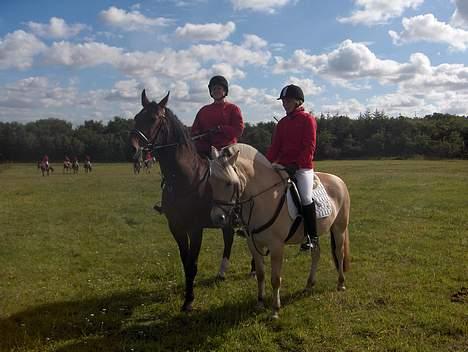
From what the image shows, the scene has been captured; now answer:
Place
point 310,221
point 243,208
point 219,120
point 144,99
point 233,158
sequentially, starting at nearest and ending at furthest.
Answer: point 233,158 < point 144,99 < point 243,208 < point 310,221 < point 219,120

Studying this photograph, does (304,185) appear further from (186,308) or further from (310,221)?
(186,308)

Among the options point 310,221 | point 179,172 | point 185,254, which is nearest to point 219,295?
point 185,254

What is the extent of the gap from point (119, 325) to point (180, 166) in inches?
96.0

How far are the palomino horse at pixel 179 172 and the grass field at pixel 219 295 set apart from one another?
0.92 meters

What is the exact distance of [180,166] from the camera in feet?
19.1

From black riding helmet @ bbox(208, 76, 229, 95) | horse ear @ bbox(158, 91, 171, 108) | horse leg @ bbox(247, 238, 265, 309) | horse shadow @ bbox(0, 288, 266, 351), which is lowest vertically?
horse shadow @ bbox(0, 288, 266, 351)

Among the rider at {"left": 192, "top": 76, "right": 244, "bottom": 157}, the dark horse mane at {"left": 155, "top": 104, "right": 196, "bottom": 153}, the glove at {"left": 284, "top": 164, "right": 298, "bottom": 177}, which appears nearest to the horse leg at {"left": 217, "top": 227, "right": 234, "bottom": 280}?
the rider at {"left": 192, "top": 76, "right": 244, "bottom": 157}

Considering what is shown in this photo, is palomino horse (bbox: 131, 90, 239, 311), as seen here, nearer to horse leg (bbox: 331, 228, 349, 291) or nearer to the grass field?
the grass field

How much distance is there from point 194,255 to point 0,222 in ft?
37.0

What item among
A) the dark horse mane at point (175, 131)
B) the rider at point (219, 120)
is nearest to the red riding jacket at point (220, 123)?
the rider at point (219, 120)

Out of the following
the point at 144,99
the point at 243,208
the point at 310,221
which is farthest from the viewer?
the point at 310,221

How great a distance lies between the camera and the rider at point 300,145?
19.5 feet

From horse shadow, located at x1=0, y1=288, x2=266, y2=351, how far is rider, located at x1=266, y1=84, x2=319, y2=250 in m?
1.76

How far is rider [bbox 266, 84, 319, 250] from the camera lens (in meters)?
5.93
